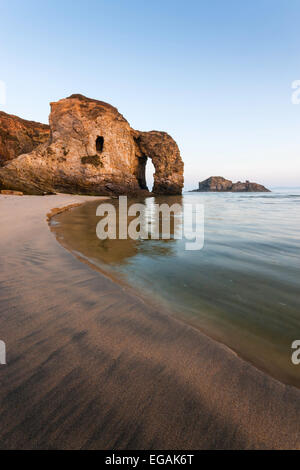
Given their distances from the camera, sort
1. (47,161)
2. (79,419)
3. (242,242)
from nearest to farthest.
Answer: (79,419) < (242,242) < (47,161)

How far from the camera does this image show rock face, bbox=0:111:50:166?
35.2m

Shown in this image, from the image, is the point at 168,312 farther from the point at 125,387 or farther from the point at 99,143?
the point at 99,143

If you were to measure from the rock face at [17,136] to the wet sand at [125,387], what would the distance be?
1591 inches

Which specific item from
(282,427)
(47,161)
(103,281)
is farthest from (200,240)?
(47,161)

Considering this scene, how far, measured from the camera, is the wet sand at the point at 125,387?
3.13 feet

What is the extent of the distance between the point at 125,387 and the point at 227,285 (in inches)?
85.2

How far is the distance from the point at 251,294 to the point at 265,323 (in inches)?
25.7

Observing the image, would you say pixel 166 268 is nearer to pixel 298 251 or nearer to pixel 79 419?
pixel 79 419

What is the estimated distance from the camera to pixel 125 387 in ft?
3.97

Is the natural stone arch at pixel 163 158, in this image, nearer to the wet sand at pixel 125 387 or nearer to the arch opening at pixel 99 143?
the arch opening at pixel 99 143

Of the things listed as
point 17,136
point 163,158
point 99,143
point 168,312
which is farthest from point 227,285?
point 17,136

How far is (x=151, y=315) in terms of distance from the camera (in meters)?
Answer: 2.09

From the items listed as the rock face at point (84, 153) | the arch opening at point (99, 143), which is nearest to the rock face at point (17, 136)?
the rock face at point (84, 153)
